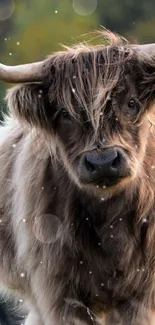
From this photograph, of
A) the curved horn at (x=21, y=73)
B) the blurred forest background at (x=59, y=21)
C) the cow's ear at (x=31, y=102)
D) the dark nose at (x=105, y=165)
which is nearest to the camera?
the dark nose at (x=105, y=165)

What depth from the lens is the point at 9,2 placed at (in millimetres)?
40188

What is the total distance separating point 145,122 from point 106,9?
32.1 m

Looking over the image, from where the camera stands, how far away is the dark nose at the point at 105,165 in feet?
22.3

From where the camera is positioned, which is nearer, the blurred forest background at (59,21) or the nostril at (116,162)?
the nostril at (116,162)

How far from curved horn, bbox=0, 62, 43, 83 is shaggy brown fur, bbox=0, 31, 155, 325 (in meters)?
0.06

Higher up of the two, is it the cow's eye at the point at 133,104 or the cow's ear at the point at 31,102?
the cow's ear at the point at 31,102

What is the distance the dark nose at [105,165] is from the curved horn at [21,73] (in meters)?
0.64

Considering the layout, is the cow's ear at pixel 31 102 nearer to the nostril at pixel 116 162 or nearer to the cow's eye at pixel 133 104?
the cow's eye at pixel 133 104

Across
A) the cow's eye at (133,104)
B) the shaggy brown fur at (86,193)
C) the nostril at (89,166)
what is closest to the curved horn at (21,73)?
the shaggy brown fur at (86,193)

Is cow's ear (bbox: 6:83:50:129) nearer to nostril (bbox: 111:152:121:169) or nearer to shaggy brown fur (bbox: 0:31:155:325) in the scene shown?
shaggy brown fur (bbox: 0:31:155:325)

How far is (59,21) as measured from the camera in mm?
38625

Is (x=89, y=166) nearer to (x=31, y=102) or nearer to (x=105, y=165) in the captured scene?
(x=105, y=165)

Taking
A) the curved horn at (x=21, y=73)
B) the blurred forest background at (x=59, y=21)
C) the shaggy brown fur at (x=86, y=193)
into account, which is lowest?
the shaggy brown fur at (x=86, y=193)

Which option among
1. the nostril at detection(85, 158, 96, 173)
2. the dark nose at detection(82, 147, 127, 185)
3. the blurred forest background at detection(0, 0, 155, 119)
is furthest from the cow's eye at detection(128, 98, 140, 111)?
the blurred forest background at detection(0, 0, 155, 119)
